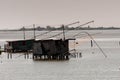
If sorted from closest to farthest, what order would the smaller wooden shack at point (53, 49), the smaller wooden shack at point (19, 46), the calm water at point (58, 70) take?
the calm water at point (58, 70)
the smaller wooden shack at point (53, 49)
the smaller wooden shack at point (19, 46)

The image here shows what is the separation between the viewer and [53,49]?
11156cm

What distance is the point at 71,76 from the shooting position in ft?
278

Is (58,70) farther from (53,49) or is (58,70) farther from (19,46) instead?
(19,46)

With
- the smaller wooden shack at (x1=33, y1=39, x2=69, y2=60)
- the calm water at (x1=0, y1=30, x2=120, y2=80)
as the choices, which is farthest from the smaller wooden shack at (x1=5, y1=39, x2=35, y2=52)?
the smaller wooden shack at (x1=33, y1=39, x2=69, y2=60)

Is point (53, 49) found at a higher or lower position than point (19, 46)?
lower

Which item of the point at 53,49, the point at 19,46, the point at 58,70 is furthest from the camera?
the point at 19,46

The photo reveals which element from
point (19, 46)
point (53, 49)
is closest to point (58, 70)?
point (53, 49)

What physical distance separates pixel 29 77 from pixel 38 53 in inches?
1147

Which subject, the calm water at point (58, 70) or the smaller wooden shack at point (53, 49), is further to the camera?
the smaller wooden shack at point (53, 49)

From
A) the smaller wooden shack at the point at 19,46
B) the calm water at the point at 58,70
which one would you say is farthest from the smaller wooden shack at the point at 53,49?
the smaller wooden shack at the point at 19,46

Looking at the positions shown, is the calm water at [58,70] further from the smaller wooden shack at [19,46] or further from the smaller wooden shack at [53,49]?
the smaller wooden shack at [19,46]

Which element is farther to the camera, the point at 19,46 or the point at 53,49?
the point at 19,46

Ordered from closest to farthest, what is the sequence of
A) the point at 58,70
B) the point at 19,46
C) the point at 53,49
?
the point at 58,70 < the point at 53,49 < the point at 19,46

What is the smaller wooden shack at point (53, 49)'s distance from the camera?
11138 centimetres
